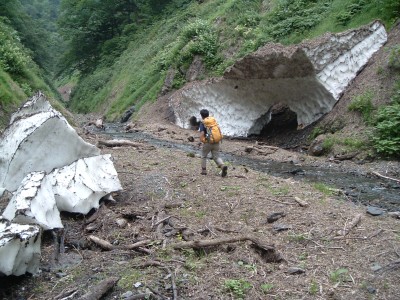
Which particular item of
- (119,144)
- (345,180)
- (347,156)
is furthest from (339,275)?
(119,144)

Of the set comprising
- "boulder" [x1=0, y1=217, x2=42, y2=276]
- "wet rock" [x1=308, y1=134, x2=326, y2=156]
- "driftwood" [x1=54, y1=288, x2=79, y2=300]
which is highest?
"boulder" [x1=0, y1=217, x2=42, y2=276]

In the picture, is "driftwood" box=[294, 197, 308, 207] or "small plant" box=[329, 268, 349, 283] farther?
"driftwood" box=[294, 197, 308, 207]

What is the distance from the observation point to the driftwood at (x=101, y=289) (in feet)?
13.6

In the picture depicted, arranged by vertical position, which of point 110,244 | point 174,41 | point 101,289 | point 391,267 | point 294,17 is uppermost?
point 101,289

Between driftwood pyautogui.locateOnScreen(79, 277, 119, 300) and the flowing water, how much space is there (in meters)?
5.50

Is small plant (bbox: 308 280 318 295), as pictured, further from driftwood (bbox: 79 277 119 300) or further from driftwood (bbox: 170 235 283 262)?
driftwood (bbox: 79 277 119 300)

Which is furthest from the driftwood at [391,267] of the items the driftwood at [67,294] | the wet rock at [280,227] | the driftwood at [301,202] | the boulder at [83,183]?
the boulder at [83,183]

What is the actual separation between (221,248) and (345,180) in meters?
5.95

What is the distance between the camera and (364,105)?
1362cm

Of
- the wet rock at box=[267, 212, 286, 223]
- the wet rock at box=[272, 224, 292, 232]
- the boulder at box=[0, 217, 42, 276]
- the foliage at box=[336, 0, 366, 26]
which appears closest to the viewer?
the boulder at box=[0, 217, 42, 276]

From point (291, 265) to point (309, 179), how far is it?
18.9ft

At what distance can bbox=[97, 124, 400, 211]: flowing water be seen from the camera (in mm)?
8506

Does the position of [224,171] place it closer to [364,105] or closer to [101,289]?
[101,289]

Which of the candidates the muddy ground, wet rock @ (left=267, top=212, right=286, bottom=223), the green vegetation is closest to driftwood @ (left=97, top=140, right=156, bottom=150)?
the green vegetation
